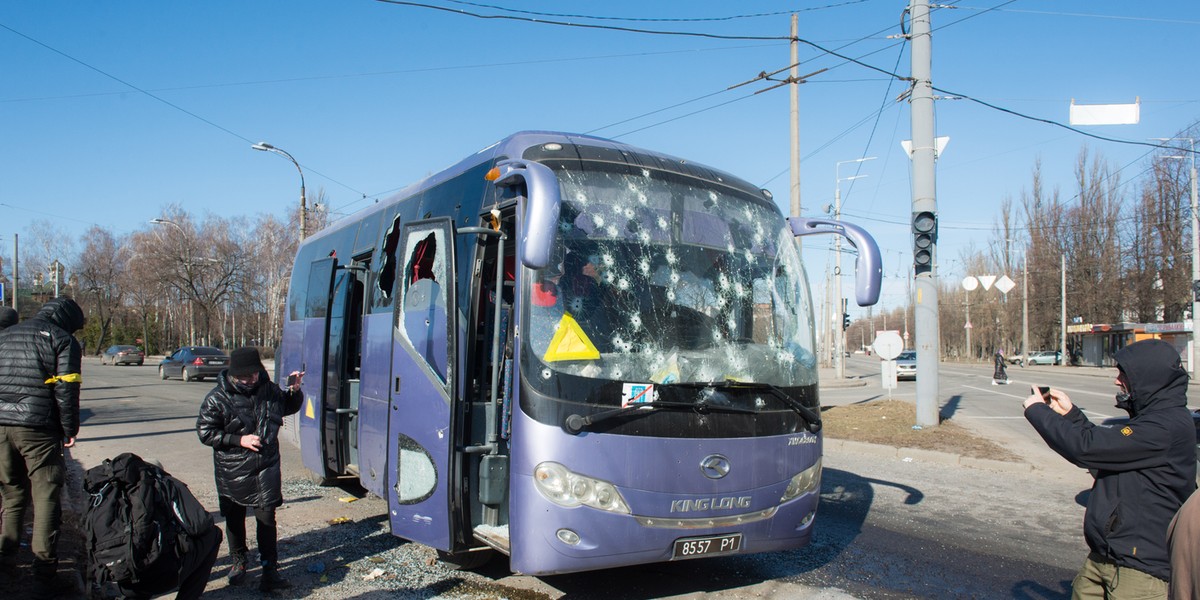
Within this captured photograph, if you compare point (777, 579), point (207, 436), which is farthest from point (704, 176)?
point (207, 436)

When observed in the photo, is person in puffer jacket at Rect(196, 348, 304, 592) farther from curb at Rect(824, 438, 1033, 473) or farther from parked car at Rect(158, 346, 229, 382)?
parked car at Rect(158, 346, 229, 382)

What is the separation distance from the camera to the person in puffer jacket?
5.29 m

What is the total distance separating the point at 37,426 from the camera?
5.12 metres

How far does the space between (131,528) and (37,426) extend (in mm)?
1881

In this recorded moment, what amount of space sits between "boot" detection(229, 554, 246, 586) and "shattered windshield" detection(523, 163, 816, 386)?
276 centimetres

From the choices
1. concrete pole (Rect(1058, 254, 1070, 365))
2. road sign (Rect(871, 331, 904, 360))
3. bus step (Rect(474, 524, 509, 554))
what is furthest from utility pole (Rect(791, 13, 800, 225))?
concrete pole (Rect(1058, 254, 1070, 365))

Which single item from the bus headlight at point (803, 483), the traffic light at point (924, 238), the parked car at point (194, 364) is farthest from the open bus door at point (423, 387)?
the parked car at point (194, 364)

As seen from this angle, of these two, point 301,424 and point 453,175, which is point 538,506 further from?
point 301,424

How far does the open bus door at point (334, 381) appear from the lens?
801 centimetres

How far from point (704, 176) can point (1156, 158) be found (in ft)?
183

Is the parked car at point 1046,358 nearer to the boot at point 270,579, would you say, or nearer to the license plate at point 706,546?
the license plate at point 706,546

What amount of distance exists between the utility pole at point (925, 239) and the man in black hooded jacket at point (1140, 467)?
10.7 m

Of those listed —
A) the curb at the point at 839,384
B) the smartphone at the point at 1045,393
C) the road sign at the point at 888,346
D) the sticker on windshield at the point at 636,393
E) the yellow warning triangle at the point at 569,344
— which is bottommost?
the curb at the point at 839,384

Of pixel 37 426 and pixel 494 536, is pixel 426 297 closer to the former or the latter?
pixel 494 536
